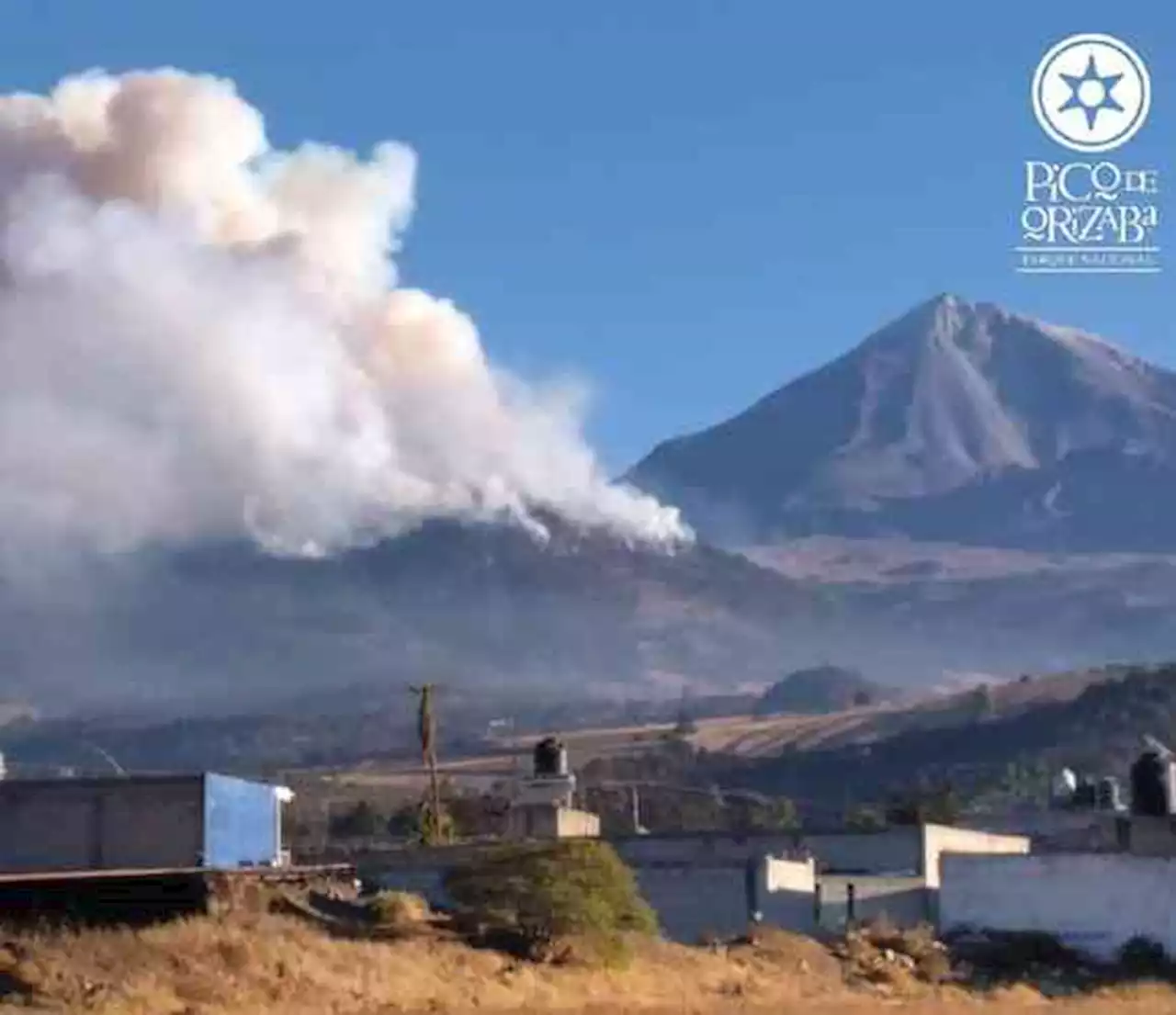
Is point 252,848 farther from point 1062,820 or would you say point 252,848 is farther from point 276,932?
point 1062,820

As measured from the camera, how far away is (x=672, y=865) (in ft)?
264

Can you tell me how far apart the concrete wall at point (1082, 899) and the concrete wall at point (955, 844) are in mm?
2666

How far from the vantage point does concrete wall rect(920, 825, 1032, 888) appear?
83938 millimetres

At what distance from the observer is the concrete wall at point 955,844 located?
83.9 metres

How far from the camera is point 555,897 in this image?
67938 mm

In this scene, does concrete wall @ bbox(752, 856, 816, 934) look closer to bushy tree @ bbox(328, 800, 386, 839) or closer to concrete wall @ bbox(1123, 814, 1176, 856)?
concrete wall @ bbox(1123, 814, 1176, 856)

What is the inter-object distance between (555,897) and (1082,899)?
57.0ft

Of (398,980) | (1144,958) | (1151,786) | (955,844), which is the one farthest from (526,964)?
(1151,786)

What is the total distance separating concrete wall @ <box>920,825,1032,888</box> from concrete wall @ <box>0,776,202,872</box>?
69.4ft

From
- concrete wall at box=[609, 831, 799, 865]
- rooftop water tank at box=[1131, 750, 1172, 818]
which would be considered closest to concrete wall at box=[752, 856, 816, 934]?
concrete wall at box=[609, 831, 799, 865]

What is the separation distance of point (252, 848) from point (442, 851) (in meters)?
5.30

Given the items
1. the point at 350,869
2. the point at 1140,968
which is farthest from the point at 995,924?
the point at 350,869

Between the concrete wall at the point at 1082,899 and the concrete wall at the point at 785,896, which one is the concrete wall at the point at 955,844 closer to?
the concrete wall at the point at 1082,899

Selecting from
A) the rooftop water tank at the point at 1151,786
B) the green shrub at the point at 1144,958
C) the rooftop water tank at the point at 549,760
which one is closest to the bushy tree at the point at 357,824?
the rooftop water tank at the point at 549,760
